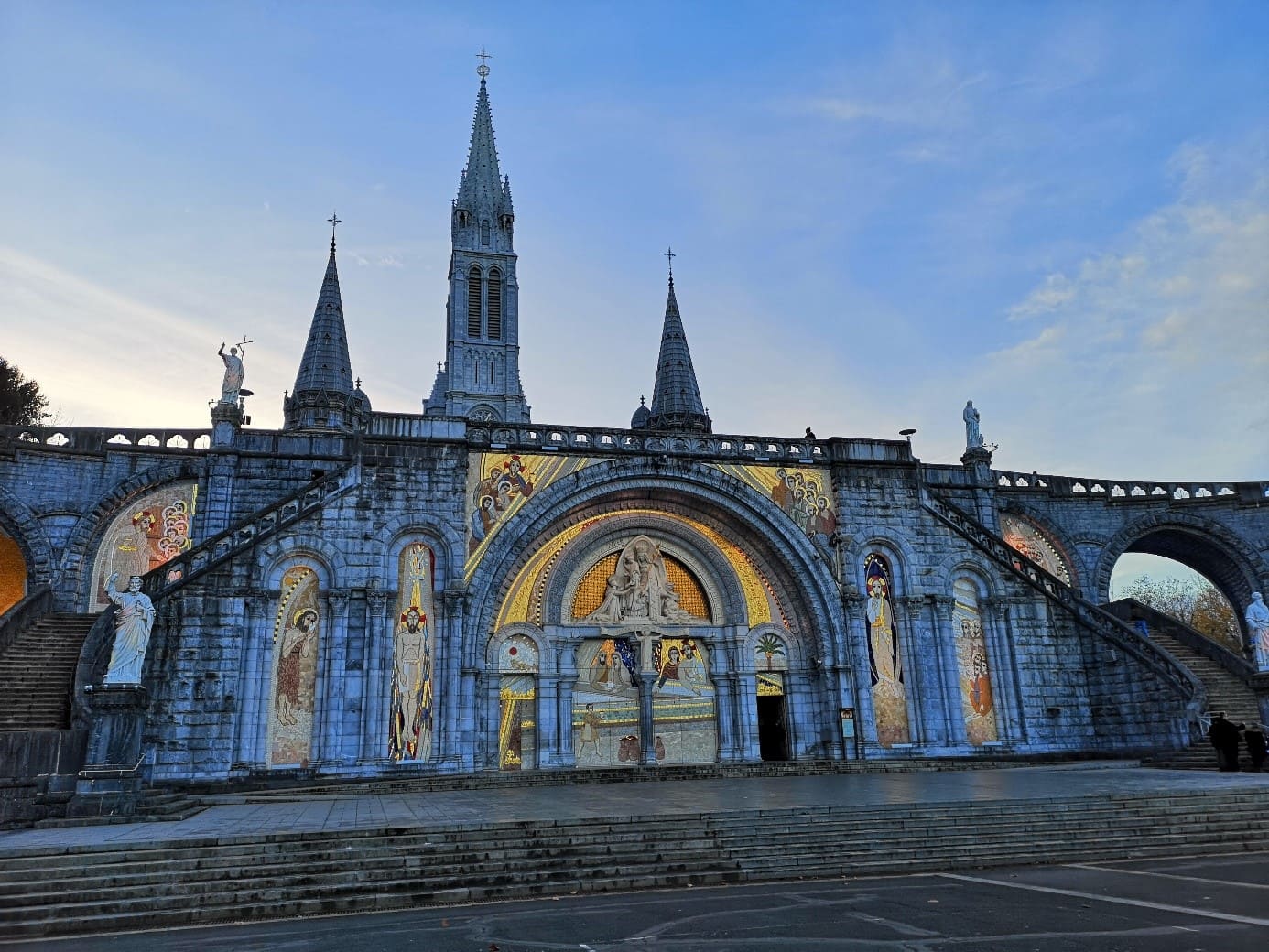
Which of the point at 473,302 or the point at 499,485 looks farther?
the point at 473,302

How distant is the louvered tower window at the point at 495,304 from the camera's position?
2527 inches

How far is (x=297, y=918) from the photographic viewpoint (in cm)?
1021

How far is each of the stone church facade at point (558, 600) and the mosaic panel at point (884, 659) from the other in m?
0.08

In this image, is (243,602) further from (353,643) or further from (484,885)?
(484,885)

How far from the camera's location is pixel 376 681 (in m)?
22.8

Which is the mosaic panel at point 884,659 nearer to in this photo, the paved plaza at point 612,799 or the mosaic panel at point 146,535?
the paved plaza at point 612,799

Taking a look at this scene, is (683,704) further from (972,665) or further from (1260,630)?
(1260,630)

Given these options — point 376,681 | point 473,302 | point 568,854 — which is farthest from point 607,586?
point 473,302

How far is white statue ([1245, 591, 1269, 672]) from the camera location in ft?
75.7

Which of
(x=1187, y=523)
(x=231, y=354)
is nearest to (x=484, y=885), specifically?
(x=231, y=354)

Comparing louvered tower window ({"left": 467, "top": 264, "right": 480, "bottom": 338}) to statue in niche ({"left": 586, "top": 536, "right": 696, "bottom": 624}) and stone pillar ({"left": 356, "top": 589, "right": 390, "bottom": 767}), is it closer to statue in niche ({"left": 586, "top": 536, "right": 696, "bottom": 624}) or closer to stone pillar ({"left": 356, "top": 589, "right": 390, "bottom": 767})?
statue in niche ({"left": 586, "top": 536, "right": 696, "bottom": 624})

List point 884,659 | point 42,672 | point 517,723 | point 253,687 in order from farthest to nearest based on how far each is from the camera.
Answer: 1. point 884,659
2. point 517,723
3. point 253,687
4. point 42,672

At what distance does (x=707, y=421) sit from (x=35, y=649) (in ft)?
108

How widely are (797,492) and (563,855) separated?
17272mm
